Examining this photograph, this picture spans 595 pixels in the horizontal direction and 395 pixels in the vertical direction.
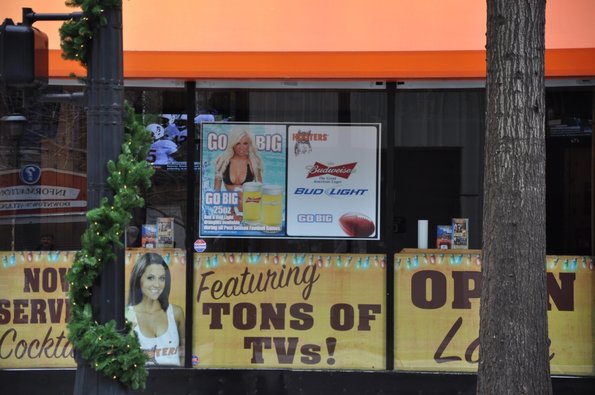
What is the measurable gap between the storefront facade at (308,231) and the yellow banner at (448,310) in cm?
1

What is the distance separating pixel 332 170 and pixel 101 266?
327 cm

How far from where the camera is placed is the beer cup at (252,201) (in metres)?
7.28

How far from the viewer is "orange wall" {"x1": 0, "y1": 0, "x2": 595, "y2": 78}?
671 cm

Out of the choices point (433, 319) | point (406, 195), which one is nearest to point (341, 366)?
point (433, 319)

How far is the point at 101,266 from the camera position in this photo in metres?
4.48

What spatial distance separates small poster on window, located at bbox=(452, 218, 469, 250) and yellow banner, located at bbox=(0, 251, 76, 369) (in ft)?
12.0

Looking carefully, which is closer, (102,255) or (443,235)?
(102,255)

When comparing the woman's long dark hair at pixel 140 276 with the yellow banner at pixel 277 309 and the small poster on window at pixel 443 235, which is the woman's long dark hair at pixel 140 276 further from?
the small poster on window at pixel 443 235

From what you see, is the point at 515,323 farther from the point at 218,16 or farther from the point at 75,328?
the point at 218,16

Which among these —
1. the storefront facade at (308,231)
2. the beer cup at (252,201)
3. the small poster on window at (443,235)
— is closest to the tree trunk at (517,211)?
the storefront facade at (308,231)

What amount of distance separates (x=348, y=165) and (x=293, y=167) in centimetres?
53

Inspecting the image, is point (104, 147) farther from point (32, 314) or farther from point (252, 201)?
point (32, 314)

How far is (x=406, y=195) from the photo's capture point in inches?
285

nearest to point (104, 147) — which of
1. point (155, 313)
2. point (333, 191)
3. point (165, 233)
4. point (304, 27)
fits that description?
point (165, 233)
